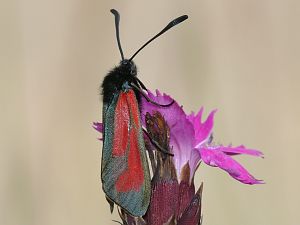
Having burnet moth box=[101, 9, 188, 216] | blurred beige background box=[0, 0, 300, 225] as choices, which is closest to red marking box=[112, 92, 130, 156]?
burnet moth box=[101, 9, 188, 216]

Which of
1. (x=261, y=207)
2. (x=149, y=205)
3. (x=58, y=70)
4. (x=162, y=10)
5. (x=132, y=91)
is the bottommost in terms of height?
(x=261, y=207)

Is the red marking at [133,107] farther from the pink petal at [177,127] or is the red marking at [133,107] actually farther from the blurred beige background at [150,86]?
the blurred beige background at [150,86]

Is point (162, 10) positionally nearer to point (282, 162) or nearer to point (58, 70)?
point (58, 70)

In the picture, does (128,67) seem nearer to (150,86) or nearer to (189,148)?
(189,148)

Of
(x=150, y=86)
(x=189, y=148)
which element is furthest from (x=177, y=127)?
(x=150, y=86)

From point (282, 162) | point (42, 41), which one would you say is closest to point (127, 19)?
point (42, 41)

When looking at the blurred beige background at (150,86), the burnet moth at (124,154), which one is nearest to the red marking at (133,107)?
the burnet moth at (124,154)
